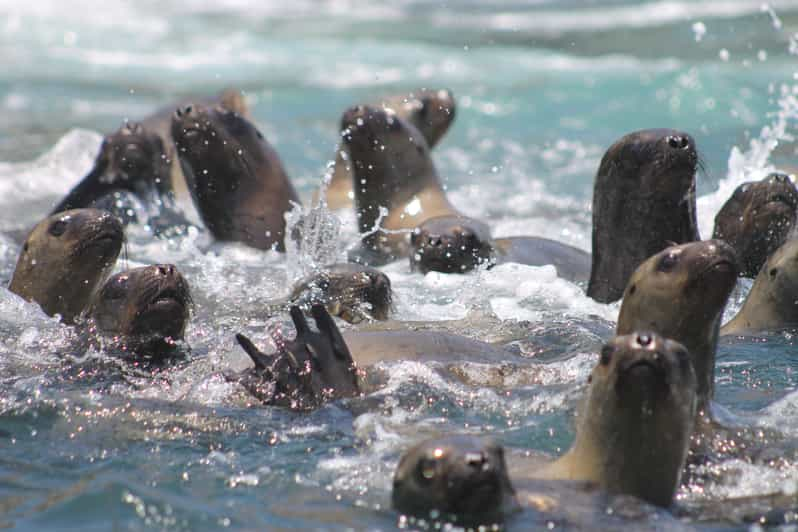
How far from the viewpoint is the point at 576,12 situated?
2102cm

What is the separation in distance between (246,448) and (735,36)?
1423cm

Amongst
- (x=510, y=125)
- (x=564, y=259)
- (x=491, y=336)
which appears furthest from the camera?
(x=510, y=125)

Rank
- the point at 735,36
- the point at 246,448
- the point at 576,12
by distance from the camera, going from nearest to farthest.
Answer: the point at 246,448
the point at 735,36
the point at 576,12

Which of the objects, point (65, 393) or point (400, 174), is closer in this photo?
point (65, 393)

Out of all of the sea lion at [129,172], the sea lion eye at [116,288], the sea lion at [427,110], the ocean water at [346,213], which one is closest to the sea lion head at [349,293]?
the ocean water at [346,213]

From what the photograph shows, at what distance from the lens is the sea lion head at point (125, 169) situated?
367 inches

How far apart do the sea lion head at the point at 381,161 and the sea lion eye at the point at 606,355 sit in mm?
4647

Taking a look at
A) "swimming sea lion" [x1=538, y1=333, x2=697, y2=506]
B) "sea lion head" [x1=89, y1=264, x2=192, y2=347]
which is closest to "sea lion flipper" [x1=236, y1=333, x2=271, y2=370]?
"sea lion head" [x1=89, y1=264, x2=192, y2=347]

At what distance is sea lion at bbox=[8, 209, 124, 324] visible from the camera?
666 centimetres

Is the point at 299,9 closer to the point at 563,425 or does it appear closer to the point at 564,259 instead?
the point at 564,259

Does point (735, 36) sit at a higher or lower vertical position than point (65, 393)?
higher

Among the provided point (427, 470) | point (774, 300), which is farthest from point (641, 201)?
point (427, 470)

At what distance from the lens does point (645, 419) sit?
14.3 feet

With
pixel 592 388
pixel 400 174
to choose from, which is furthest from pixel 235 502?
pixel 400 174
